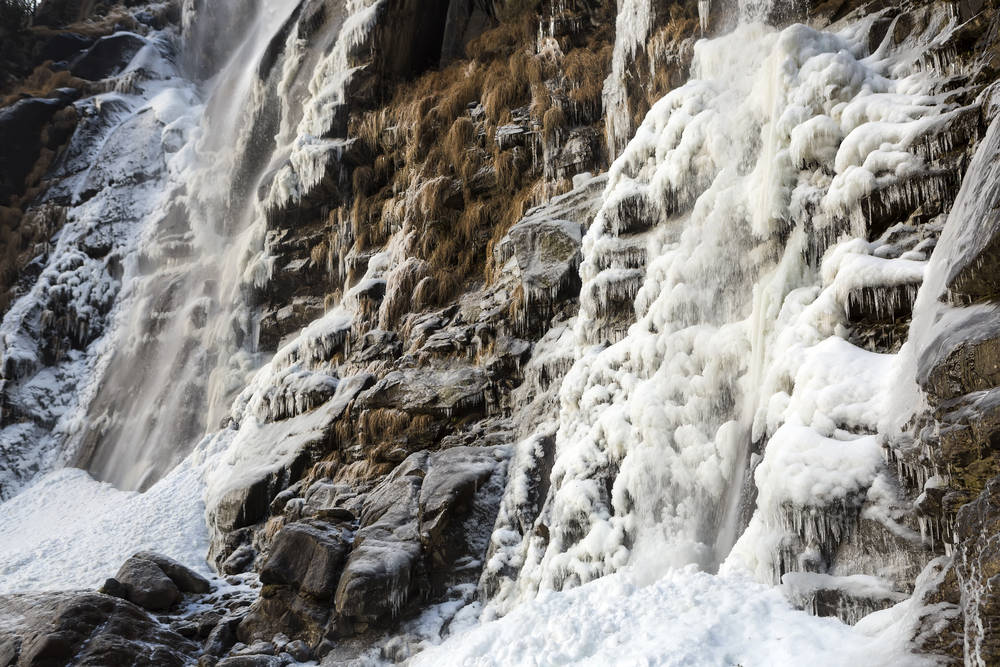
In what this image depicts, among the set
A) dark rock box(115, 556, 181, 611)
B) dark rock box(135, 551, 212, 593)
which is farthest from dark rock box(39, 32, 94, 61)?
dark rock box(115, 556, 181, 611)

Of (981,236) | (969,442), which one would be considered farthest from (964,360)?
(981,236)

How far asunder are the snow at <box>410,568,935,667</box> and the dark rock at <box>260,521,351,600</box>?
108 inches

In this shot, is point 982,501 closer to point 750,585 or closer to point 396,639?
point 750,585

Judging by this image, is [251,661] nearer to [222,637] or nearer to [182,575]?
[222,637]

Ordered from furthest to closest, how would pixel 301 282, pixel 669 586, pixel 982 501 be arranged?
pixel 301 282
pixel 669 586
pixel 982 501

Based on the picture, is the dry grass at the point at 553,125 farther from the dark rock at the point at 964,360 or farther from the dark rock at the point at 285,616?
the dark rock at the point at 964,360

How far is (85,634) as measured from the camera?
10312 mm

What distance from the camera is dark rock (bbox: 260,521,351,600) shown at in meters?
10.5

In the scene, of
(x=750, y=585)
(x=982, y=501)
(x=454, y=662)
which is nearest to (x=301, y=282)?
(x=454, y=662)


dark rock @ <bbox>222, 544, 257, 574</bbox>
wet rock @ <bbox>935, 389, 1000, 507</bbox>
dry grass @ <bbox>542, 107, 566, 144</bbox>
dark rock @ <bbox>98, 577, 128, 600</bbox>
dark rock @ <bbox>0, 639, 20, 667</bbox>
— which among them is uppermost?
dry grass @ <bbox>542, 107, 566, 144</bbox>

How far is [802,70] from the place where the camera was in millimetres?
8844

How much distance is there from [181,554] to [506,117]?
1106 cm

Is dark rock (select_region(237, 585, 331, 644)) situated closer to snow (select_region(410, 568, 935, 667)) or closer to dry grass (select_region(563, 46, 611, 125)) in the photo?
snow (select_region(410, 568, 935, 667))

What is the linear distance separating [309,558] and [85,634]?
2.93m
